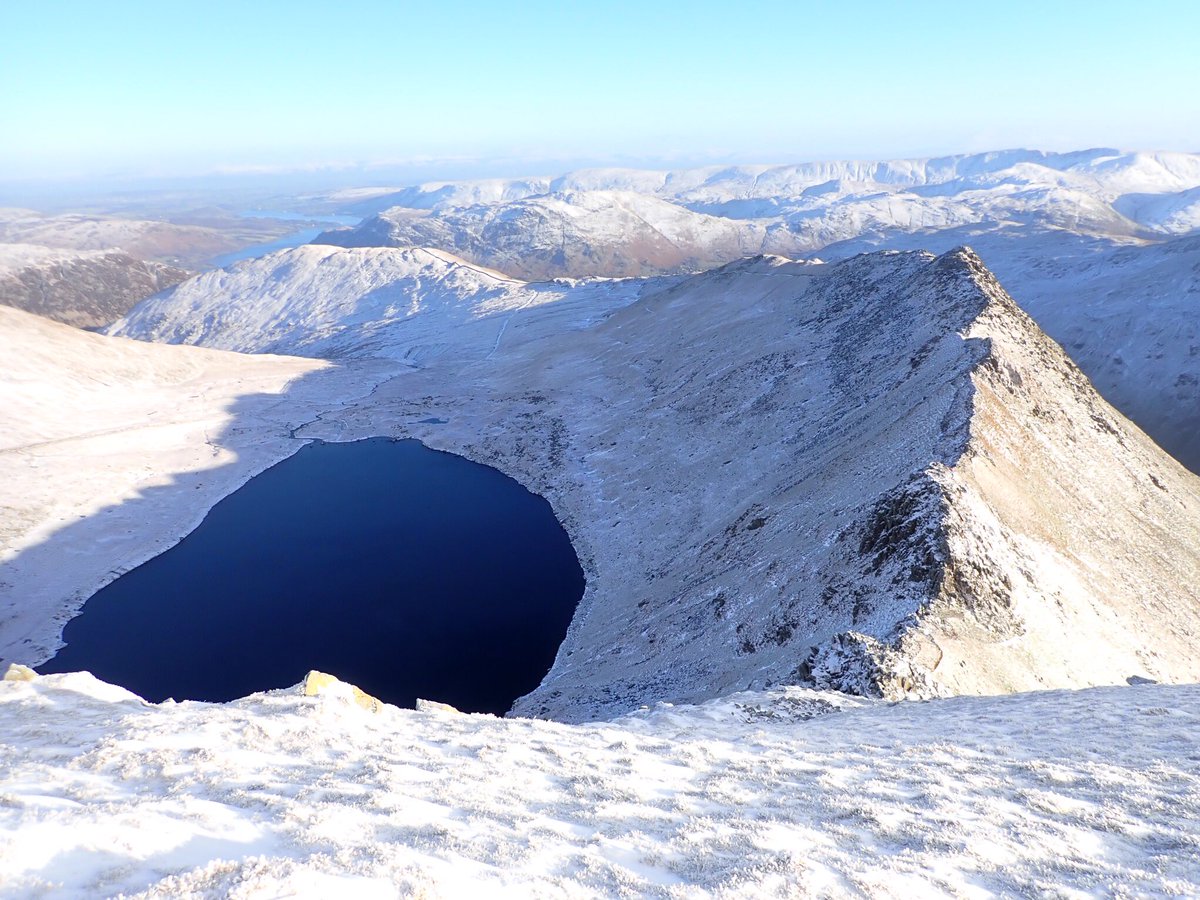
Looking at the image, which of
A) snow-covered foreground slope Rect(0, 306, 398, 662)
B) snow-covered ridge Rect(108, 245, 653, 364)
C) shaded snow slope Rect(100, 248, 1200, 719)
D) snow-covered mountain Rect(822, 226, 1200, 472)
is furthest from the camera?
snow-covered ridge Rect(108, 245, 653, 364)

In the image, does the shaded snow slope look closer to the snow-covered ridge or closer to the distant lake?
the distant lake

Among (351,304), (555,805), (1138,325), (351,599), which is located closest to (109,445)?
(351,599)

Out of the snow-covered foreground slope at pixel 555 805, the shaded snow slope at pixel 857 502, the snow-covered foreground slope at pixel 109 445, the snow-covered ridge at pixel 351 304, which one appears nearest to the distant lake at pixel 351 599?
the snow-covered foreground slope at pixel 109 445

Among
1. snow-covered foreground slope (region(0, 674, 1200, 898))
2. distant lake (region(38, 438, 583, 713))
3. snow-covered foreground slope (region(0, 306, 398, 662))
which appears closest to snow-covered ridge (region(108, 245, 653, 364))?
snow-covered foreground slope (region(0, 306, 398, 662))

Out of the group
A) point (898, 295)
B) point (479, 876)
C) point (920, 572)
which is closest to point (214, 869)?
point (479, 876)

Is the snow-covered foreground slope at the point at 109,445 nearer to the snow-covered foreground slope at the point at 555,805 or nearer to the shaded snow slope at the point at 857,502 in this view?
the shaded snow slope at the point at 857,502

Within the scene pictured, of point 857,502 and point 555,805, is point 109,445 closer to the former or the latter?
point 857,502

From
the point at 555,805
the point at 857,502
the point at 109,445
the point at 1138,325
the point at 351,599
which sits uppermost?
the point at 1138,325
